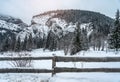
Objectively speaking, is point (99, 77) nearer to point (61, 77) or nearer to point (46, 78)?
point (61, 77)

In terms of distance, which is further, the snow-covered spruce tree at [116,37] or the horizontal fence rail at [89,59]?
the snow-covered spruce tree at [116,37]

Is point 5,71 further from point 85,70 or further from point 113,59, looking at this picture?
point 113,59

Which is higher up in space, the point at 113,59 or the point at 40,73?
the point at 113,59

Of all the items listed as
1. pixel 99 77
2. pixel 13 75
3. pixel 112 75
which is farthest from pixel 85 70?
pixel 13 75

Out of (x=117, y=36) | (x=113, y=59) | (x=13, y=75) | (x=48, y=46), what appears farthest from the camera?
(x=48, y=46)

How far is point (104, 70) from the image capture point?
1091 centimetres

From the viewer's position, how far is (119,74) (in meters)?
11.6

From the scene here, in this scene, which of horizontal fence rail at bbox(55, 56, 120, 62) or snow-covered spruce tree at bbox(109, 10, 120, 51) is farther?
snow-covered spruce tree at bbox(109, 10, 120, 51)

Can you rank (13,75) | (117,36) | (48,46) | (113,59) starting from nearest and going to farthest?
(113,59), (13,75), (117,36), (48,46)

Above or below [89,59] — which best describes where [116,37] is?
above

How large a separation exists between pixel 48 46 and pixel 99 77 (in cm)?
12176

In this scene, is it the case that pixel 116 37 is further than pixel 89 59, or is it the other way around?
pixel 116 37

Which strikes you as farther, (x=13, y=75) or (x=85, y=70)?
(x=13, y=75)

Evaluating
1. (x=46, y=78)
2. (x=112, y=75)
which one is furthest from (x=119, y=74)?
(x=46, y=78)
